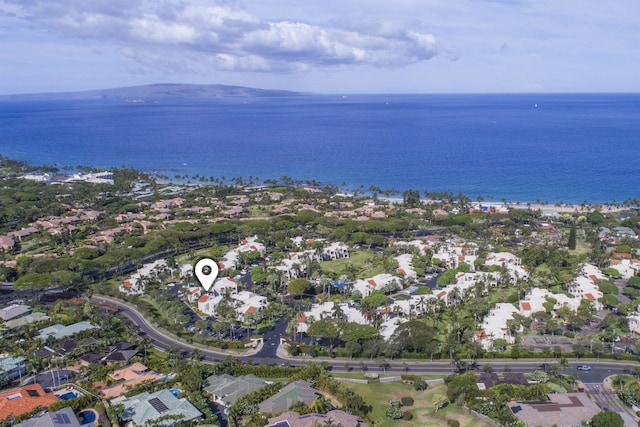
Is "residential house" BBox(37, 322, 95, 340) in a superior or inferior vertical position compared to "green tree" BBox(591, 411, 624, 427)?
inferior

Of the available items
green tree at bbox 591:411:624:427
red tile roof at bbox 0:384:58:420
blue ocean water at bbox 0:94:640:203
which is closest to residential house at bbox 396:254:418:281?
green tree at bbox 591:411:624:427

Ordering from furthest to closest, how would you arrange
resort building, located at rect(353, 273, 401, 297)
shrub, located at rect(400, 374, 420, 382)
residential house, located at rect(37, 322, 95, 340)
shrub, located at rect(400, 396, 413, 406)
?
1. resort building, located at rect(353, 273, 401, 297)
2. residential house, located at rect(37, 322, 95, 340)
3. shrub, located at rect(400, 374, 420, 382)
4. shrub, located at rect(400, 396, 413, 406)

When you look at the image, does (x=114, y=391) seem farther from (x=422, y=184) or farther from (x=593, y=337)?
(x=422, y=184)

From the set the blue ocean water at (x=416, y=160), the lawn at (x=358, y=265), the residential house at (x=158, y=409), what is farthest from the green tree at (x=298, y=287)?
the blue ocean water at (x=416, y=160)

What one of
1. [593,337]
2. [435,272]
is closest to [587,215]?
[435,272]

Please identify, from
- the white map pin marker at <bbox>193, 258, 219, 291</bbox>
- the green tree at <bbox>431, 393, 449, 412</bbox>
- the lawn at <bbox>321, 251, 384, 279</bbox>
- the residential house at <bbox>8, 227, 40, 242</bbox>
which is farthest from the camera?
the residential house at <bbox>8, 227, 40, 242</bbox>

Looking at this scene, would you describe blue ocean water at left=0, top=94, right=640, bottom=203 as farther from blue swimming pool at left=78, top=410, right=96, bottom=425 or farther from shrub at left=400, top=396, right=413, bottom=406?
blue swimming pool at left=78, top=410, right=96, bottom=425

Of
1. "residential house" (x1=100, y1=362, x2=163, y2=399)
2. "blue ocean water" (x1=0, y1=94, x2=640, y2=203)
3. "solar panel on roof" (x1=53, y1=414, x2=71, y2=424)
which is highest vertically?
"blue ocean water" (x1=0, y1=94, x2=640, y2=203)
